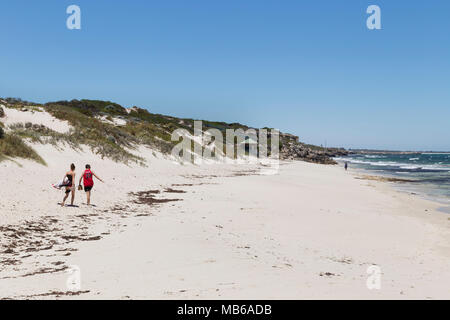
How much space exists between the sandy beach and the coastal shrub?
42.5 inches

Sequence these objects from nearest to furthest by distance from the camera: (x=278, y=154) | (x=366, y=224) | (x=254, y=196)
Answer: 1. (x=366, y=224)
2. (x=254, y=196)
3. (x=278, y=154)

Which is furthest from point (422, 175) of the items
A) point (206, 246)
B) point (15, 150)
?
point (15, 150)

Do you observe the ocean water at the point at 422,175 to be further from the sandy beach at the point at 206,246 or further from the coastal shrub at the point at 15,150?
the coastal shrub at the point at 15,150

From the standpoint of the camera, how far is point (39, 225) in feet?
31.5

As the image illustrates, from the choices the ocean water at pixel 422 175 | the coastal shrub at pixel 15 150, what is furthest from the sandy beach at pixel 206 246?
the ocean water at pixel 422 175

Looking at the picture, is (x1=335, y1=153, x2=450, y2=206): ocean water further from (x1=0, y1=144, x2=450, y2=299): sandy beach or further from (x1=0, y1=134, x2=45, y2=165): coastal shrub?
(x1=0, y1=134, x2=45, y2=165): coastal shrub

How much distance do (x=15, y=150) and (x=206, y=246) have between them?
14.5 m

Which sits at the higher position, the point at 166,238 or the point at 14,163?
the point at 14,163

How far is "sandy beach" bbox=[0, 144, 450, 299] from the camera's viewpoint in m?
5.55

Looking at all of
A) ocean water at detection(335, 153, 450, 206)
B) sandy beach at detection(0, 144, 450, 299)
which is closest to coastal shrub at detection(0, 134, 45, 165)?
sandy beach at detection(0, 144, 450, 299)

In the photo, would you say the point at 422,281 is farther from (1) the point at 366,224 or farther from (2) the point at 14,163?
(2) the point at 14,163
